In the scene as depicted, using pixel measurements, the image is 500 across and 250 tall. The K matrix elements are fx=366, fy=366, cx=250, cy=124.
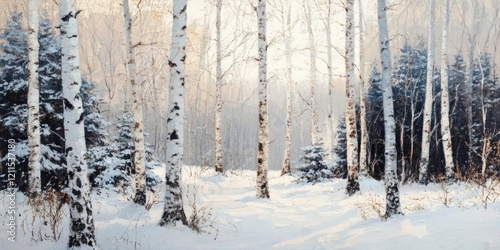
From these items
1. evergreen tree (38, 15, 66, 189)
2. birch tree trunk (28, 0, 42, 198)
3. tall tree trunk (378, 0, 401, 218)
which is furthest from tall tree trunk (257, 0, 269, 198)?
birch tree trunk (28, 0, 42, 198)

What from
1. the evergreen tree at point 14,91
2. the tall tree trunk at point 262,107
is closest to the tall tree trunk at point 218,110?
the tall tree trunk at point 262,107

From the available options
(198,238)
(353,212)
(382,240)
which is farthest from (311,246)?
(353,212)

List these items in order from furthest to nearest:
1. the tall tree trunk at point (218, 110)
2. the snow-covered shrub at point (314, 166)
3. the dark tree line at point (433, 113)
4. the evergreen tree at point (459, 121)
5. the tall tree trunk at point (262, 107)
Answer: the evergreen tree at point (459, 121) < the dark tree line at point (433, 113) < the tall tree trunk at point (218, 110) < the snow-covered shrub at point (314, 166) < the tall tree trunk at point (262, 107)

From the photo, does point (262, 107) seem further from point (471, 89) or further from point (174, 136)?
point (471, 89)

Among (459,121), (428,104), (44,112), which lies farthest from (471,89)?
(44,112)

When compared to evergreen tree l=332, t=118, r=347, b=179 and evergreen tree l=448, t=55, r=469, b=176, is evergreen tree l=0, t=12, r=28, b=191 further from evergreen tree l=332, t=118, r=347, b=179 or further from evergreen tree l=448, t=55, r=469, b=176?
evergreen tree l=448, t=55, r=469, b=176

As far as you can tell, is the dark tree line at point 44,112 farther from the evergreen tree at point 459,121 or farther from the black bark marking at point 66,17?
the evergreen tree at point 459,121

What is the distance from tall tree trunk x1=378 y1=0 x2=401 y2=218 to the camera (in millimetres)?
7207

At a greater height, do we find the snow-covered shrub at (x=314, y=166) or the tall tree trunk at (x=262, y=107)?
the tall tree trunk at (x=262, y=107)

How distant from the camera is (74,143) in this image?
503 cm

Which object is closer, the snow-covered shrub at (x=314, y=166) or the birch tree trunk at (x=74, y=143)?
the birch tree trunk at (x=74, y=143)

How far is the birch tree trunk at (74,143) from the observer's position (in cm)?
498

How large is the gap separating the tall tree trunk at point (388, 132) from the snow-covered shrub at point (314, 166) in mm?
8601

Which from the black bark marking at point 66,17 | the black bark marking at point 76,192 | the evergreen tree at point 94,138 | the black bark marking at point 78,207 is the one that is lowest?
the black bark marking at point 78,207
